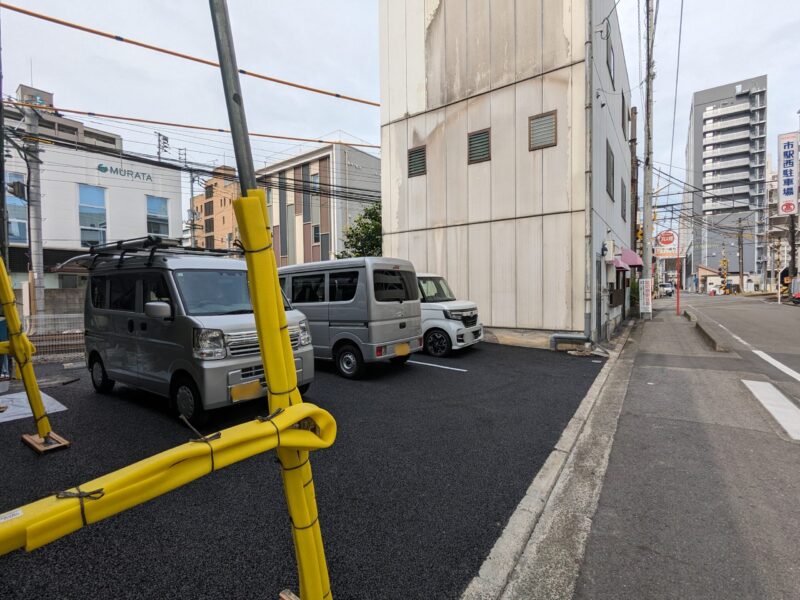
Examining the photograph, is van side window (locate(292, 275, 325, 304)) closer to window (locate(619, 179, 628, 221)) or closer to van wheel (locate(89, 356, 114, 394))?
van wheel (locate(89, 356, 114, 394))

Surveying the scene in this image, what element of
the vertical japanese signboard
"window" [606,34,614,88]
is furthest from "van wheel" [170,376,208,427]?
the vertical japanese signboard

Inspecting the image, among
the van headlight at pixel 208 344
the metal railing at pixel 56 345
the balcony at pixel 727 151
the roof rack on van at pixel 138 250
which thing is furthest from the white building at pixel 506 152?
the balcony at pixel 727 151

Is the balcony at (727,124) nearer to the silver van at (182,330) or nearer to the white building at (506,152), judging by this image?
the white building at (506,152)

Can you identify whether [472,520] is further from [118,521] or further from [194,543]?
[118,521]

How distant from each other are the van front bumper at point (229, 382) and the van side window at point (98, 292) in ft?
9.06

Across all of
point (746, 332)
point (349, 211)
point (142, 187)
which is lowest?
point (746, 332)

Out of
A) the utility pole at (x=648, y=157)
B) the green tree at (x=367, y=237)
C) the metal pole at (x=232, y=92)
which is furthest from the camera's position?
the green tree at (x=367, y=237)

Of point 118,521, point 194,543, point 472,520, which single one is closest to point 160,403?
point 118,521

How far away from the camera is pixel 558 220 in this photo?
972cm

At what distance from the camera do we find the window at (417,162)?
12383 mm

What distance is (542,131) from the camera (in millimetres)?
10016

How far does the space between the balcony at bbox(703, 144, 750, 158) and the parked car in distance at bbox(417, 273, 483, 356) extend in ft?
281

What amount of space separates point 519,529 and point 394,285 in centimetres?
490

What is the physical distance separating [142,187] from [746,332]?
36834mm
